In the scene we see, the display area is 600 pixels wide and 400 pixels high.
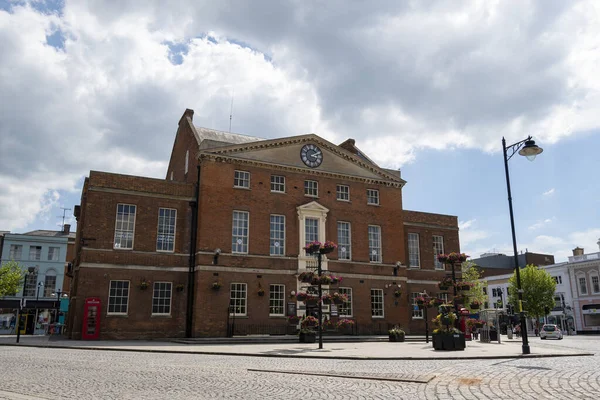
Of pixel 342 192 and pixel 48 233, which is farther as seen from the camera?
pixel 48 233

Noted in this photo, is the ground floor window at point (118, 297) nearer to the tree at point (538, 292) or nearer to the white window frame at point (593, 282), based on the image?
the tree at point (538, 292)

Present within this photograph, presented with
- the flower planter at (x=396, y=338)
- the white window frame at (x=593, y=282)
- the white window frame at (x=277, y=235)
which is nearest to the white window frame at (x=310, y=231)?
the white window frame at (x=277, y=235)

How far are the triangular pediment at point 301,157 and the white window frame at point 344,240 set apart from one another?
361cm

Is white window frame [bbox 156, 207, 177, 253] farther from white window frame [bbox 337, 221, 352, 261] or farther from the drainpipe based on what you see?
white window frame [bbox 337, 221, 352, 261]

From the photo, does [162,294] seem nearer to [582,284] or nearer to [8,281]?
[8,281]

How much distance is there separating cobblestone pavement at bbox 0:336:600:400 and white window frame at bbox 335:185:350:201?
68.3 feet

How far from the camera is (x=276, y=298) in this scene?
31.3 metres

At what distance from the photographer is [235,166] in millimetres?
31891

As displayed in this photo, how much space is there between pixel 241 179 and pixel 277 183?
98.8 inches

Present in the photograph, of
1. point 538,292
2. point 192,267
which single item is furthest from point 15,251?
point 538,292

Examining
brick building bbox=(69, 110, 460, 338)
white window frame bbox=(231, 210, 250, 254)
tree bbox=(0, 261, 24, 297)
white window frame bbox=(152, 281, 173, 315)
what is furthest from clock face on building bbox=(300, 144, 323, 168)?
tree bbox=(0, 261, 24, 297)

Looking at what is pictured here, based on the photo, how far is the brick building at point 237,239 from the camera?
28.6 m

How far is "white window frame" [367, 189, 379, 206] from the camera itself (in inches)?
1428

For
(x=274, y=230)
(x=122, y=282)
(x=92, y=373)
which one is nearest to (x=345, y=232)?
(x=274, y=230)
